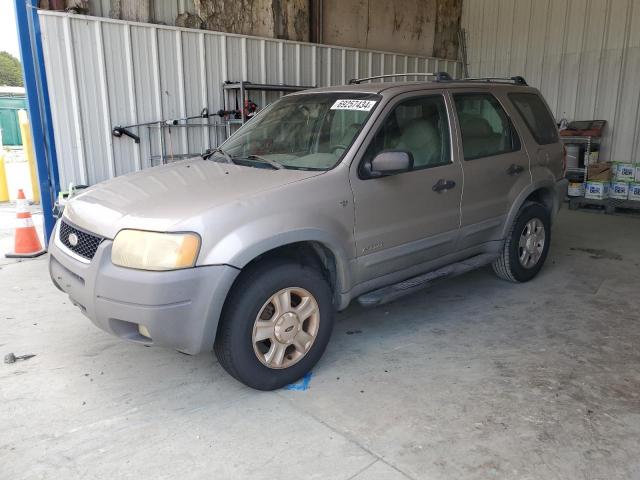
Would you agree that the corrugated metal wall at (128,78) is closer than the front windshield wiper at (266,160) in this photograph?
No

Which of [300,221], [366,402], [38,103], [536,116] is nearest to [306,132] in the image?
[300,221]

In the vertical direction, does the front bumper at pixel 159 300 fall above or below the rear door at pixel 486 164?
below

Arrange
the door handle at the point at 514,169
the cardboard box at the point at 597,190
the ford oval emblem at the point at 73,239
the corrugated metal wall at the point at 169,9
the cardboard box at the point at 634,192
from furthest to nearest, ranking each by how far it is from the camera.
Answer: the cardboard box at the point at 597,190 → the cardboard box at the point at 634,192 → the corrugated metal wall at the point at 169,9 → the door handle at the point at 514,169 → the ford oval emblem at the point at 73,239

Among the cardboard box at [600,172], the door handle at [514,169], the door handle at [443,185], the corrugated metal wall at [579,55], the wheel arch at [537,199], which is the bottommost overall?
the cardboard box at [600,172]

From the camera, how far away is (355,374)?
333cm

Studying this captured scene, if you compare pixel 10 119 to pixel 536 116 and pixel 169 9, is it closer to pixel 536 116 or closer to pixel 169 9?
pixel 169 9

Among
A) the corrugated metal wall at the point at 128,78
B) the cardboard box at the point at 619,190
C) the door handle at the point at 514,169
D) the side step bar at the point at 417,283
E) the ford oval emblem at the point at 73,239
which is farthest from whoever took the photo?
the cardboard box at the point at 619,190

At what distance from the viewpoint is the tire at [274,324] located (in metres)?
2.87

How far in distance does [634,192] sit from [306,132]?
6.89m

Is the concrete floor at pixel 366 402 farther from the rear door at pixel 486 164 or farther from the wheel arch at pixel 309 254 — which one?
the rear door at pixel 486 164

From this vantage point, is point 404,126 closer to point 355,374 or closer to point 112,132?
point 355,374

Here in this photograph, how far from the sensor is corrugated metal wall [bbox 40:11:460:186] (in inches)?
226

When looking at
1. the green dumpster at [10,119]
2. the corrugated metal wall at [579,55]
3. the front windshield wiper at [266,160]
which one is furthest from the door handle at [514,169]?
the green dumpster at [10,119]

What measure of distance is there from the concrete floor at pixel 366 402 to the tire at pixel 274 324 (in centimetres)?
17
